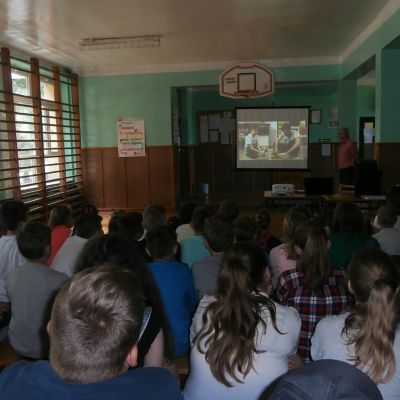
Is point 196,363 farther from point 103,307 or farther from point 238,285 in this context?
point 103,307

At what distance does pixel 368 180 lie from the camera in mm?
6418

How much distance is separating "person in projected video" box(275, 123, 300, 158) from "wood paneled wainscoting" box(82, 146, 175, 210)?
7.40 feet

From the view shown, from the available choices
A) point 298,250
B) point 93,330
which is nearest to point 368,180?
point 298,250

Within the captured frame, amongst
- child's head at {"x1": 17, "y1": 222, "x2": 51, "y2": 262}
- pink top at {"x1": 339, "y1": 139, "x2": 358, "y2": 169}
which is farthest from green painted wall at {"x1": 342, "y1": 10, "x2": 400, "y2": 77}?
child's head at {"x1": 17, "y1": 222, "x2": 51, "y2": 262}

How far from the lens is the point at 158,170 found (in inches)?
377

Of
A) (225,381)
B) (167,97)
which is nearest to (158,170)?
(167,97)

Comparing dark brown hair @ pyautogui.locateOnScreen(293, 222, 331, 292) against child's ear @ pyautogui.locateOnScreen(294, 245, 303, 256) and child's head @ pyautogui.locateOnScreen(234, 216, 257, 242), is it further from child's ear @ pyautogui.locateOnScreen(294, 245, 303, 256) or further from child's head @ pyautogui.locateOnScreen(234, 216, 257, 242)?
child's head @ pyautogui.locateOnScreen(234, 216, 257, 242)

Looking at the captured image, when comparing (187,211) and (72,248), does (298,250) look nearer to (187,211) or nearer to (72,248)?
(72,248)

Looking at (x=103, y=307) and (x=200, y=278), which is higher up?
(x=103, y=307)

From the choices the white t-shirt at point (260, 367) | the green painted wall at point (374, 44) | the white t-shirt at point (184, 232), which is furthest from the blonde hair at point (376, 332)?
the green painted wall at point (374, 44)

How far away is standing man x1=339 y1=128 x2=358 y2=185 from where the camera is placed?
820 centimetres

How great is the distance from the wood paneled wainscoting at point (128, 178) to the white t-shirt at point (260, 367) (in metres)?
7.82

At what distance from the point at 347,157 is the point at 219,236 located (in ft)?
19.7

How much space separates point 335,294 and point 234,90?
6137 mm
